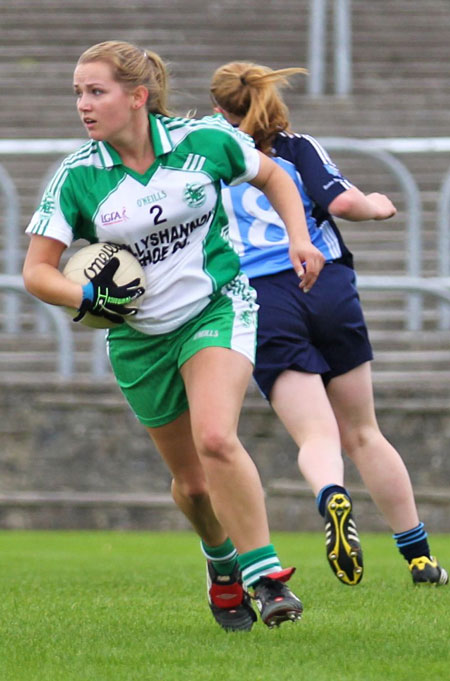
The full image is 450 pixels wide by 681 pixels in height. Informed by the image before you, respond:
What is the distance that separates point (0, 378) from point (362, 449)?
15.2 feet

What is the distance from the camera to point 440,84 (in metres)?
16.8

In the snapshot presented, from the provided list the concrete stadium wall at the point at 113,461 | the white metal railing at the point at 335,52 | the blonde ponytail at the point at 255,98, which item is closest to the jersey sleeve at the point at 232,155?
the blonde ponytail at the point at 255,98

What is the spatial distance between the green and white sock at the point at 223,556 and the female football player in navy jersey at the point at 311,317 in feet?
1.96

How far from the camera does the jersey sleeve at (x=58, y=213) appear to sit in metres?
5.02

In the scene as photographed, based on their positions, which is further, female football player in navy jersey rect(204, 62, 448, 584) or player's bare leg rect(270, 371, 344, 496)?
female football player in navy jersey rect(204, 62, 448, 584)

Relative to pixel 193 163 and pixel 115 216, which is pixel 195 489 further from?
pixel 193 163

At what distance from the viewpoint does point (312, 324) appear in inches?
248

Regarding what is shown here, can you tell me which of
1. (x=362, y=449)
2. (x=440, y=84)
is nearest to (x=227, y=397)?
(x=362, y=449)

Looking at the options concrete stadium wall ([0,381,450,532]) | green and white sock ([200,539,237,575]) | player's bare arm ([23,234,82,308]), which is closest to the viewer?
player's bare arm ([23,234,82,308])

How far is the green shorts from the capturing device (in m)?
5.12

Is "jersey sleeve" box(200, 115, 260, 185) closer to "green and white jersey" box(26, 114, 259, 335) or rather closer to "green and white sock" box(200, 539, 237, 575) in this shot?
"green and white jersey" box(26, 114, 259, 335)

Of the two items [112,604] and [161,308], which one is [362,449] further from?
[161,308]

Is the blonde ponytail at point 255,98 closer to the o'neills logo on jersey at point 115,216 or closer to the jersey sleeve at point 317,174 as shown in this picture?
the jersey sleeve at point 317,174

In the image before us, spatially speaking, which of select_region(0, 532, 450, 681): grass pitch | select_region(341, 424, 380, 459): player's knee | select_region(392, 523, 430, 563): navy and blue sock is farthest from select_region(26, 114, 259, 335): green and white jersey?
select_region(392, 523, 430, 563): navy and blue sock
